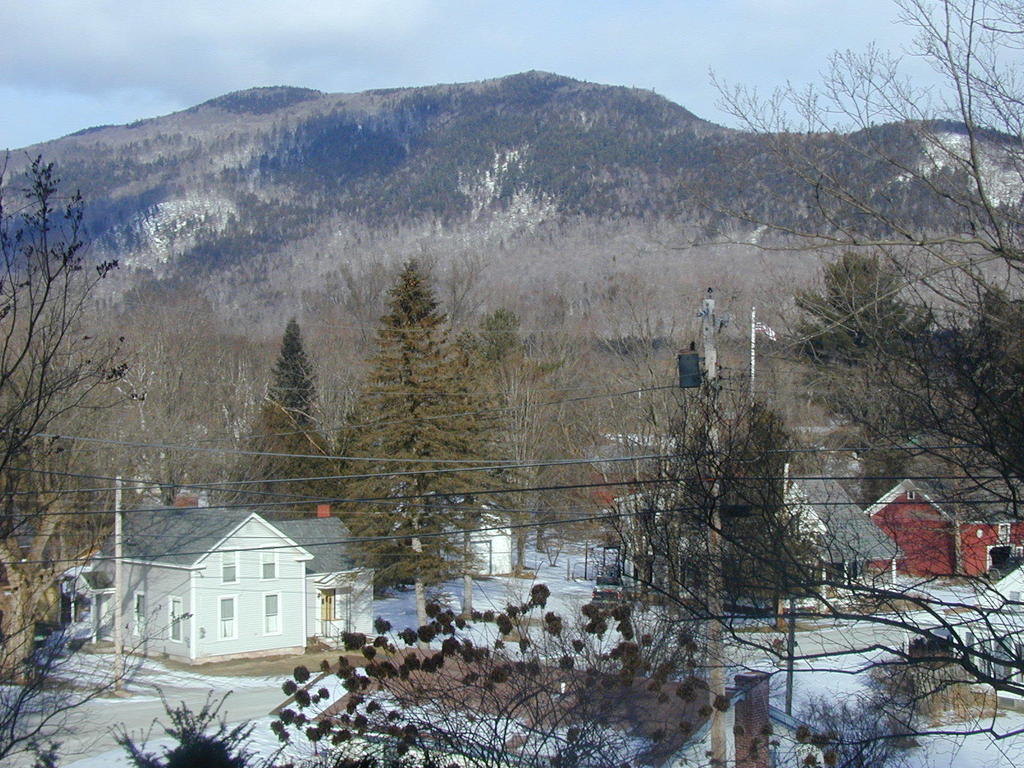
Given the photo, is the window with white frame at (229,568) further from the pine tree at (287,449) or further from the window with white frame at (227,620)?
the pine tree at (287,449)

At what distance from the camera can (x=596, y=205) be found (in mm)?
135500

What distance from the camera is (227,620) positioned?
28516 mm

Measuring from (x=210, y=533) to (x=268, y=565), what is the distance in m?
2.18

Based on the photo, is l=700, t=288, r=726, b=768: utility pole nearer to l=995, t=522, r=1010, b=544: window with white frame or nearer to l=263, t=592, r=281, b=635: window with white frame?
l=995, t=522, r=1010, b=544: window with white frame

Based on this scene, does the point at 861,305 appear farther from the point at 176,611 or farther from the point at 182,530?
the point at 182,530

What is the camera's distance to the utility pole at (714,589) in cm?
776

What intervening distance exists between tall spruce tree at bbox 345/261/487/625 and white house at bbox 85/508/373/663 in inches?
78.6

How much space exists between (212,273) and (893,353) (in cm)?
13299

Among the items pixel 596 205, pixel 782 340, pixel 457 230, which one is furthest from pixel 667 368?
pixel 457 230

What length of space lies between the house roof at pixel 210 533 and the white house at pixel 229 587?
0.13 feet

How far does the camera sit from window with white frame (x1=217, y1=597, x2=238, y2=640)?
28.4 m

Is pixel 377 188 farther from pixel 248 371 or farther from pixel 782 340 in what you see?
pixel 782 340

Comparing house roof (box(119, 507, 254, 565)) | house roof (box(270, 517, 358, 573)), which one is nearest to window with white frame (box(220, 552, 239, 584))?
house roof (box(119, 507, 254, 565))

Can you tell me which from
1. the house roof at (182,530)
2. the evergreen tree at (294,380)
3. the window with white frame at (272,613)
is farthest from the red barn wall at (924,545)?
the evergreen tree at (294,380)
